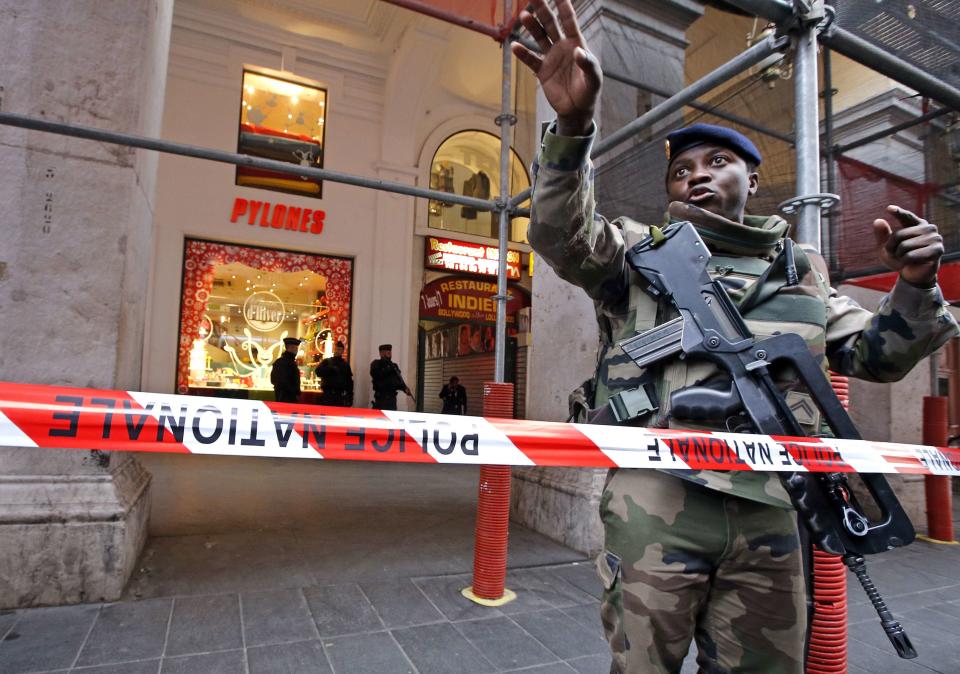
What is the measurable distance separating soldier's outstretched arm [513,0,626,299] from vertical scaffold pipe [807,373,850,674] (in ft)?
3.77

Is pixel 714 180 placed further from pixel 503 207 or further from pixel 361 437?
pixel 503 207

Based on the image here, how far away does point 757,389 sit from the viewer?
154 centimetres

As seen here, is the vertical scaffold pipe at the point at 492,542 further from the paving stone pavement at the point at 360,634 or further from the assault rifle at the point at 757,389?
the assault rifle at the point at 757,389

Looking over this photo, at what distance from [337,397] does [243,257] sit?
2982mm

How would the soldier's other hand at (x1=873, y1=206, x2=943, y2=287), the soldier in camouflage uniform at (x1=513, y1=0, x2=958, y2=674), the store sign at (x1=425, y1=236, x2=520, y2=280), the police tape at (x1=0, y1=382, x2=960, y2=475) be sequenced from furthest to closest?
the store sign at (x1=425, y1=236, x2=520, y2=280) < the soldier's other hand at (x1=873, y1=206, x2=943, y2=287) < the soldier in camouflage uniform at (x1=513, y1=0, x2=958, y2=674) < the police tape at (x1=0, y1=382, x2=960, y2=475)

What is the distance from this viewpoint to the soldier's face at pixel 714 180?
170 centimetres

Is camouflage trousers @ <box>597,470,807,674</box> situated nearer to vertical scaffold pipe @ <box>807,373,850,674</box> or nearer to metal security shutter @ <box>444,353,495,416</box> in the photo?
vertical scaffold pipe @ <box>807,373,850,674</box>

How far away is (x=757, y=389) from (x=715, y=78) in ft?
6.10

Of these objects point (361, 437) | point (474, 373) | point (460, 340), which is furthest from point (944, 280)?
point (460, 340)

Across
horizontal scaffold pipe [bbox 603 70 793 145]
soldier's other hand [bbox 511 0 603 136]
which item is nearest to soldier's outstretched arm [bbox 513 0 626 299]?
soldier's other hand [bbox 511 0 603 136]

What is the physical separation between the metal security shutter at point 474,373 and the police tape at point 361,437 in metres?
11.0

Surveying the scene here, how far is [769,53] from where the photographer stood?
7.79 feet

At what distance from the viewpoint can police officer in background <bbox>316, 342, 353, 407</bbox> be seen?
29.8 ft

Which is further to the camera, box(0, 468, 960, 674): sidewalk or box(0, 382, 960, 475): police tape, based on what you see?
box(0, 468, 960, 674): sidewalk
